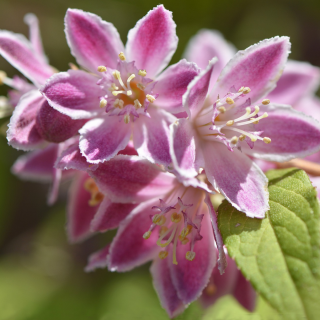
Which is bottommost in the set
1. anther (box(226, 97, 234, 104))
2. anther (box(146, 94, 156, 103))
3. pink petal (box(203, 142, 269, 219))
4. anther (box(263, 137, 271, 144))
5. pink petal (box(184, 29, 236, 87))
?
pink petal (box(203, 142, 269, 219))

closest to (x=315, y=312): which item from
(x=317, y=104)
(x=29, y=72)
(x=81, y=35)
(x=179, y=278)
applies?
(x=179, y=278)

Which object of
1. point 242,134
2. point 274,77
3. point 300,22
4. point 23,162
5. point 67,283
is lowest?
point 67,283

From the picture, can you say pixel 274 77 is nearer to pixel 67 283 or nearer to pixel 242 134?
pixel 242 134

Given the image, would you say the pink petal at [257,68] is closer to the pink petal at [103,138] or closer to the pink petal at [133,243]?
the pink petal at [103,138]

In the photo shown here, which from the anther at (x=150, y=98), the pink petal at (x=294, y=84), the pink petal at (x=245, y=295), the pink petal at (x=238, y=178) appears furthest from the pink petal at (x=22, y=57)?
the pink petal at (x=245, y=295)

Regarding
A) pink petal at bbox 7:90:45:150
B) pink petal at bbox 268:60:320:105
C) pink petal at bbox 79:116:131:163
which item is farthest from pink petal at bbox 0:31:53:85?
pink petal at bbox 268:60:320:105

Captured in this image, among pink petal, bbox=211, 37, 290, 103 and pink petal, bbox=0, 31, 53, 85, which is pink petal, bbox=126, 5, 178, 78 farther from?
pink petal, bbox=0, 31, 53, 85
